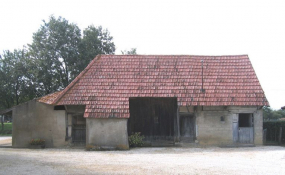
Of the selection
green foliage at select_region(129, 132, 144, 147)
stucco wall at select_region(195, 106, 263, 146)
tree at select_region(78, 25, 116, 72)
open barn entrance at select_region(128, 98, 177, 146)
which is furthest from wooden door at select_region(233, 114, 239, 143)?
tree at select_region(78, 25, 116, 72)

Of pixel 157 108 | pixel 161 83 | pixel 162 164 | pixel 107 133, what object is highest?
pixel 161 83

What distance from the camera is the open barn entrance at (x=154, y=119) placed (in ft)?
64.8

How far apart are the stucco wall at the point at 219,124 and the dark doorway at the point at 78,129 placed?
6909mm

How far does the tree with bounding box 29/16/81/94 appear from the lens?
33.7 m

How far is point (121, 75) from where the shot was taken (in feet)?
67.7

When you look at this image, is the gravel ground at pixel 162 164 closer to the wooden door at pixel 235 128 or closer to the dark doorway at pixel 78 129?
the wooden door at pixel 235 128

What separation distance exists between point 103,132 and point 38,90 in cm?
1974

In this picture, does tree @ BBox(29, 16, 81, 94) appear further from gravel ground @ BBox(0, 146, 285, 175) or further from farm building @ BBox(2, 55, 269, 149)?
gravel ground @ BBox(0, 146, 285, 175)

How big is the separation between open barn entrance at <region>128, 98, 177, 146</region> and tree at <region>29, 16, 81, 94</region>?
16.3 metres

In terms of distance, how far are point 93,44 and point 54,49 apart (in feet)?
13.8

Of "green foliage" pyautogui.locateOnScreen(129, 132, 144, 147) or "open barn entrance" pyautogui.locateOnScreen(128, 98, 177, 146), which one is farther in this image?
"open barn entrance" pyautogui.locateOnScreen(128, 98, 177, 146)

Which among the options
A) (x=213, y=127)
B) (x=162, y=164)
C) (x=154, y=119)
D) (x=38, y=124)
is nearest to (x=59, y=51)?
(x=38, y=124)

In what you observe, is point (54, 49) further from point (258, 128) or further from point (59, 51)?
point (258, 128)

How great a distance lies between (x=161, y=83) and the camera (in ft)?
65.5
